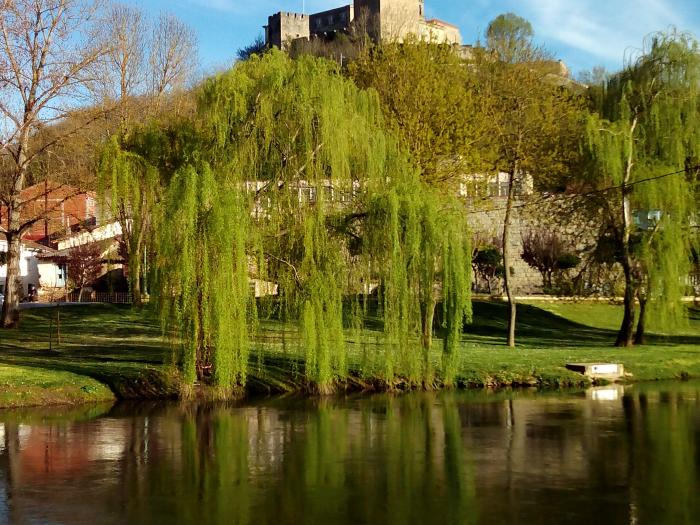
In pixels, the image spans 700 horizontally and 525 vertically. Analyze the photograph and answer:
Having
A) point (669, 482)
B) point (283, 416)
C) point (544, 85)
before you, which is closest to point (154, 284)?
point (283, 416)

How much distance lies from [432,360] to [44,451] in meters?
14.0

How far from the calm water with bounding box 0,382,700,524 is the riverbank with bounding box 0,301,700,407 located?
143 centimetres

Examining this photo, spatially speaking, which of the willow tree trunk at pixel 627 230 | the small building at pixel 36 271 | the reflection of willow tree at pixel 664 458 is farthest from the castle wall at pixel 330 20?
the reflection of willow tree at pixel 664 458

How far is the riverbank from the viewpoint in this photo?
26594mm

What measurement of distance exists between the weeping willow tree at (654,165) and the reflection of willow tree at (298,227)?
43.7 feet

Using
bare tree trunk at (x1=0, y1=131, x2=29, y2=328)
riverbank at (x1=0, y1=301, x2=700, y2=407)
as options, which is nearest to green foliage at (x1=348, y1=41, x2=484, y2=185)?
riverbank at (x1=0, y1=301, x2=700, y2=407)

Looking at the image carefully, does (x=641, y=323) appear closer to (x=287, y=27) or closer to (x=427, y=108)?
(x=427, y=108)

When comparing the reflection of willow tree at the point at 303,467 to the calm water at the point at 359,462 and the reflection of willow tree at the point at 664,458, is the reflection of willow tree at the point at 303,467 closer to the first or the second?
the calm water at the point at 359,462

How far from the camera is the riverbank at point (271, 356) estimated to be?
87.2ft

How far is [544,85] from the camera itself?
4081 centimetres

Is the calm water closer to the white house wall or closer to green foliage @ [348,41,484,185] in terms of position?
green foliage @ [348,41,484,185]

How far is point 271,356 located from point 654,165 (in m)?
19.3

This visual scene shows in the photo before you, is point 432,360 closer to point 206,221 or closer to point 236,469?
point 206,221

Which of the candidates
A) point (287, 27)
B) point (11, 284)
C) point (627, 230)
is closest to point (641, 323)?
point (627, 230)
